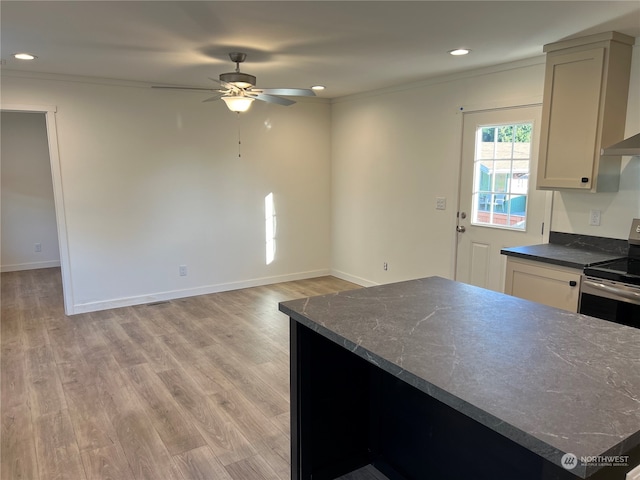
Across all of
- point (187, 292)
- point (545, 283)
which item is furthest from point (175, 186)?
point (545, 283)

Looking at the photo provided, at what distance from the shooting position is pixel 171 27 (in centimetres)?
281

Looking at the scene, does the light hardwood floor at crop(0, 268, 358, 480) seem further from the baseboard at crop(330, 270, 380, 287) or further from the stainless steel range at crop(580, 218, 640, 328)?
the stainless steel range at crop(580, 218, 640, 328)

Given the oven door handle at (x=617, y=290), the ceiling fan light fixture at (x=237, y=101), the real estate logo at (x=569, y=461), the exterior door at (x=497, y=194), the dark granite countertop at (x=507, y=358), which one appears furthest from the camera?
the exterior door at (x=497, y=194)

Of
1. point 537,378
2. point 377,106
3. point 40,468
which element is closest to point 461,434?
point 537,378

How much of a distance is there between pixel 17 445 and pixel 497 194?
4056mm

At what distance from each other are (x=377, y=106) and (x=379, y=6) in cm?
289

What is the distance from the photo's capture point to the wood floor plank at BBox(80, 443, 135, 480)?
7.44 feet

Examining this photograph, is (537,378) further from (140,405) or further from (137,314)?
(137,314)

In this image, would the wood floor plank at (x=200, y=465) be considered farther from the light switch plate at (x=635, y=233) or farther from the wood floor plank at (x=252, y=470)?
the light switch plate at (x=635, y=233)

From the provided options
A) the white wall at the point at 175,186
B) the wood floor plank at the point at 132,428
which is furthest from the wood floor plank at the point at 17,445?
the white wall at the point at 175,186

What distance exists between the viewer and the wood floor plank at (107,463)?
227 centimetres

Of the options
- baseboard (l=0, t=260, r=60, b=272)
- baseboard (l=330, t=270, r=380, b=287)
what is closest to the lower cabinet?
baseboard (l=330, t=270, r=380, b=287)

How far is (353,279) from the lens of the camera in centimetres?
607

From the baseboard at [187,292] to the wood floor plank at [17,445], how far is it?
1996 millimetres
